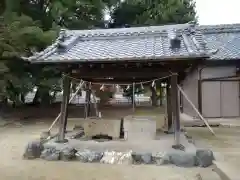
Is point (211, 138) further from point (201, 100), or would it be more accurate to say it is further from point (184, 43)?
point (201, 100)

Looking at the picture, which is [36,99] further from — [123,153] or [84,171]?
[84,171]

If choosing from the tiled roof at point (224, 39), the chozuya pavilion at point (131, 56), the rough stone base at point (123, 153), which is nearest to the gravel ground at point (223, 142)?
the rough stone base at point (123, 153)

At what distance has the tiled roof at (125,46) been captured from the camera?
7676mm

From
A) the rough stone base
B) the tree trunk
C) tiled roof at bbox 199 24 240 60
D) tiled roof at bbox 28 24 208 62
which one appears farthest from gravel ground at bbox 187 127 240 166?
the tree trunk

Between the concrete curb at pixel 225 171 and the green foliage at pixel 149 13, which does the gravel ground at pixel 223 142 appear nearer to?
the concrete curb at pixel 225 171

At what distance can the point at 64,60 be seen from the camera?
782cm

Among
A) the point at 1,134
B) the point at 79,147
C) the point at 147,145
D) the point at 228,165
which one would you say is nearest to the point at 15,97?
the point at 1,134

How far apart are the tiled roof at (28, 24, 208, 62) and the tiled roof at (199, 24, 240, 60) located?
6.70 meters

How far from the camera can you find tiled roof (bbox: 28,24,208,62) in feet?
25.2

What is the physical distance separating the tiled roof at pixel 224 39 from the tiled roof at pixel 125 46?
6704mm

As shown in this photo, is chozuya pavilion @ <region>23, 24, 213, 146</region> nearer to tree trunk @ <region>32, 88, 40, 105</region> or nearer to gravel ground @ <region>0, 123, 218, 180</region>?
gravel ground @ <region>0, 123, 218, 180</region>

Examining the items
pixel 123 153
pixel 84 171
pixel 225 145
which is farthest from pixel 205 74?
pixel 84 171

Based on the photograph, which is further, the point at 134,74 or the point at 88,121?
the point at 88,121

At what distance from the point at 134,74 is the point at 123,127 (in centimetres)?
185
